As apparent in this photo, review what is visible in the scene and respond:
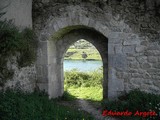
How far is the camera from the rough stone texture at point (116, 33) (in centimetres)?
574

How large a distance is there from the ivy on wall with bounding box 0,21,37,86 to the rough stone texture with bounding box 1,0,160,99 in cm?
48

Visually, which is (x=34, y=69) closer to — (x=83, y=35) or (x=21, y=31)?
(x=21, y=31)

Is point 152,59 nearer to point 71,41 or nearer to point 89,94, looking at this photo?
point 71,41

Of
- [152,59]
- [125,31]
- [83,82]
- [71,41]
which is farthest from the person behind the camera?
[83,82]

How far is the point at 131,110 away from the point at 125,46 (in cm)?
163

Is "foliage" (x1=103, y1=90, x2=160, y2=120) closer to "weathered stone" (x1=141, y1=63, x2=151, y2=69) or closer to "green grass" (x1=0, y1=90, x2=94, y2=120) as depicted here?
"weathered stone" (x1=141, y1=63, x2=151, y2=69)

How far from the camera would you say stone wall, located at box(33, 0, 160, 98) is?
5.73 metres

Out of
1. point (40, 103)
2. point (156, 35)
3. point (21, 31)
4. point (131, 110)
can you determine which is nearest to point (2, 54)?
point (21, 31)

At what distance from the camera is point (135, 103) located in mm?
5402

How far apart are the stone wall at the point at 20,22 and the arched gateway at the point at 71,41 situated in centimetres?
29

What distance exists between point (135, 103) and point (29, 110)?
7.99 ft

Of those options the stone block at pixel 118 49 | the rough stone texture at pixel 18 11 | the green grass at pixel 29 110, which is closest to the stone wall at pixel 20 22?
the rough stone texture at pixel 18 11

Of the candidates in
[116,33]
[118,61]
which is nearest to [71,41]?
[116,33]

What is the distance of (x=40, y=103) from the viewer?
5.64 m
